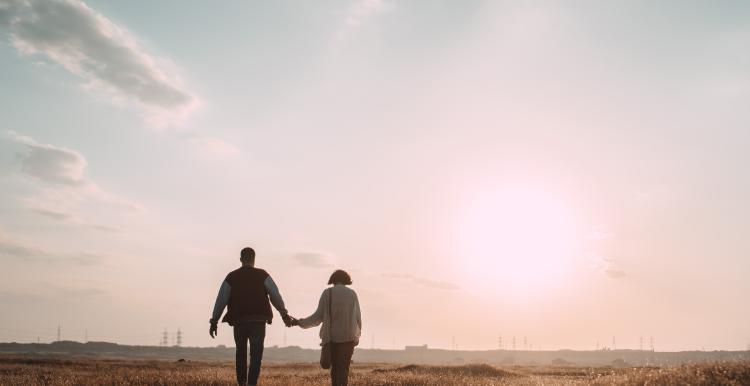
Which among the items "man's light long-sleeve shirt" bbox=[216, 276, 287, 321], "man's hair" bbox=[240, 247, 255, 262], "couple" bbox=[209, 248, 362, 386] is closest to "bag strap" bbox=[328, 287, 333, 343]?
"couple" bbox=[209, 248, 362, 386]

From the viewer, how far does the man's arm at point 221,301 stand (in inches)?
458

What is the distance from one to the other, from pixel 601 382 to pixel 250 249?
27.3 feet

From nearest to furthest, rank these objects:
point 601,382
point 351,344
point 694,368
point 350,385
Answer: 1. point 351,344
2. point 694,368
3. point 601,382
4. point 350,385

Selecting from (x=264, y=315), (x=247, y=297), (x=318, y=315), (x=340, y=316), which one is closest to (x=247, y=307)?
(x=247, y=297)

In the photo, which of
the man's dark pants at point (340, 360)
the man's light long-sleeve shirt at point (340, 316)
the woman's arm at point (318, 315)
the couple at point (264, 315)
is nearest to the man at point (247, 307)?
the couple at point (264, 315)

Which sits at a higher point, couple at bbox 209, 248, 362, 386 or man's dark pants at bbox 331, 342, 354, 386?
couple at bbox 209, 248, 362, 386

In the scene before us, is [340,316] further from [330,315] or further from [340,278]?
[340,278]

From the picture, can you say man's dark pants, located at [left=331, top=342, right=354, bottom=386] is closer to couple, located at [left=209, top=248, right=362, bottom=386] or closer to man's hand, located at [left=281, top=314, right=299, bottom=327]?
couple, located at [left=209, top=248, right=362, bottom=386]

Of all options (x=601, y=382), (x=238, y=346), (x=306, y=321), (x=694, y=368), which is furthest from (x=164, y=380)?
(x=694, y=368)

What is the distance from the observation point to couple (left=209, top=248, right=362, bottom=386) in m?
11.1

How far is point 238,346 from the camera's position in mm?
11469

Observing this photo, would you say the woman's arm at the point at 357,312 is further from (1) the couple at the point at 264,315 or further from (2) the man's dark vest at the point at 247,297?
(2) the man's dark vest at the point at 247,297

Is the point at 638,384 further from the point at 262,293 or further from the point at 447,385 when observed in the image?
the point at 262,293

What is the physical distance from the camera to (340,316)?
36.3 ft
